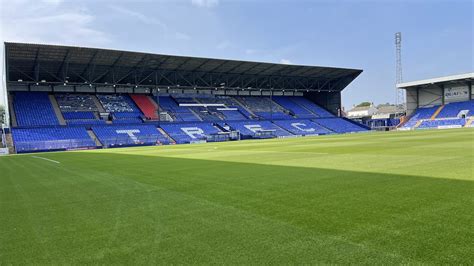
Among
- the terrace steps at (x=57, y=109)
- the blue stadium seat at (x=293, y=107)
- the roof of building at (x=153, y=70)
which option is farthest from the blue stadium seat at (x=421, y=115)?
the terrace steps at (x=57, y=109)

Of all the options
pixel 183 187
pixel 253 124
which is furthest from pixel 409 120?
pixel 183 187

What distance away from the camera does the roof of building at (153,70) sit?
43.2m

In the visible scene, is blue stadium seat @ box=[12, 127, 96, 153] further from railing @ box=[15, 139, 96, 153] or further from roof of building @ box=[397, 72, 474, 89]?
roof of building @ box=[397, 72, 474, 89]

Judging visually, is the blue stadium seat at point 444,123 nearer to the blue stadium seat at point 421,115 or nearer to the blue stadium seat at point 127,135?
the blue stadium seat at point 421,115

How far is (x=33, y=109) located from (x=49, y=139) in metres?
9.02

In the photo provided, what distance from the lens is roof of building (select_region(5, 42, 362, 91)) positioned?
43250 millimetres

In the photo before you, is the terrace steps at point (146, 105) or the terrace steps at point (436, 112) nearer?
the terrace steps at point (146, 105)

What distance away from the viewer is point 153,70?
54656mm

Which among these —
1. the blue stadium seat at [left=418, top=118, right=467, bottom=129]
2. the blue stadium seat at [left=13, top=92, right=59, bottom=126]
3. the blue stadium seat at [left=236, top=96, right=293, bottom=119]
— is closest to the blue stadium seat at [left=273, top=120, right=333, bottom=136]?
the blue stadium seat at [left=236, top=96, right=293, bottom=119]

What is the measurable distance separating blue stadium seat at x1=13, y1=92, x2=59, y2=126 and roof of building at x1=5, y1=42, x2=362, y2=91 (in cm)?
280

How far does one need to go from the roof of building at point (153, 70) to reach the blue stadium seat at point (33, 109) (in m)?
2.80

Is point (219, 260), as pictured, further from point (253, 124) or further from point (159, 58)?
point (253, 124)

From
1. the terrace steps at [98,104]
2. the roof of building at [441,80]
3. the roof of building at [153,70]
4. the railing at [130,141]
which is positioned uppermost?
the roof of building at [153,70]

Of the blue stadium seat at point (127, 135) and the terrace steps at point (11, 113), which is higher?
the terrace steps at point (11, 113)
